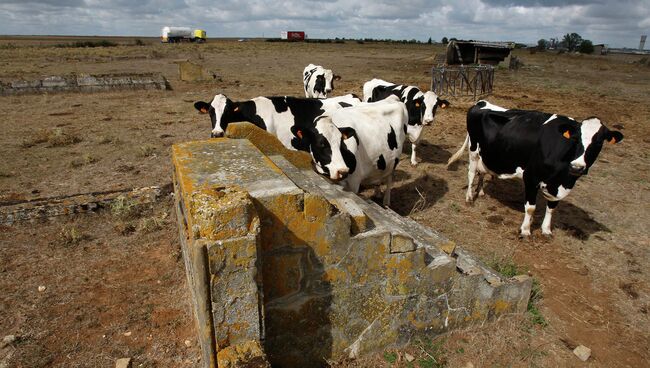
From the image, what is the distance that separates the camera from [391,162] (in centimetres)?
722

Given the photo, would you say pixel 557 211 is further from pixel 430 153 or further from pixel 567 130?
pixel 430 153

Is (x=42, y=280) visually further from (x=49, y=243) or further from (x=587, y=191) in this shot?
(x=587, y=191)

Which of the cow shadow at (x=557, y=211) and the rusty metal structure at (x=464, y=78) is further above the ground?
the rusty metal structure at (x=464, y=78)

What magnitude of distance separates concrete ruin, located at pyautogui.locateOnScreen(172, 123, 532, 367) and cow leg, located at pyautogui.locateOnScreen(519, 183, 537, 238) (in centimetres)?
258

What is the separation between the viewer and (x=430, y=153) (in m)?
11.4

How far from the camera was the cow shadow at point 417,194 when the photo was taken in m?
7.77

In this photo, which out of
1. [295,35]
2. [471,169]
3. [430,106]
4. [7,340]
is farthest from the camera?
[295,35]

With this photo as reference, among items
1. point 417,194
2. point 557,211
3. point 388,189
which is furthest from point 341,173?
point 557,211

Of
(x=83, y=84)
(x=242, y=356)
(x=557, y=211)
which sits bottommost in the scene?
(x=557, y=211)

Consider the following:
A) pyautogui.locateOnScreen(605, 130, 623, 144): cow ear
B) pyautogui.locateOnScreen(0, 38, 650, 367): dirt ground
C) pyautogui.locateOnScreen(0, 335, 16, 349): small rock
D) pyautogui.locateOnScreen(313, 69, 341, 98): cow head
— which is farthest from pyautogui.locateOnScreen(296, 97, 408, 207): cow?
pyautogui.locateOnScreen(313, 69, 341, 98): cow head

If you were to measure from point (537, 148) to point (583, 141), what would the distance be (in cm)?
64

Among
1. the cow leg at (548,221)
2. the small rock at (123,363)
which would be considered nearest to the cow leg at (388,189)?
the cow leg at (548,221)

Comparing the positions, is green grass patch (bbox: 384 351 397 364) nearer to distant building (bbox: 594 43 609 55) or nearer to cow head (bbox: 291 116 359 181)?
cow head (bbox: 291 116 359 181)

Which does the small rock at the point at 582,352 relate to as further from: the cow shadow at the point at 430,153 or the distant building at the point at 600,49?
the distant building at the point at 600,49
